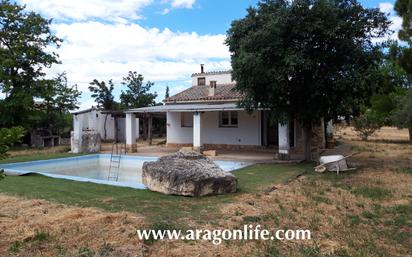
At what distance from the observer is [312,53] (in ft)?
43.9

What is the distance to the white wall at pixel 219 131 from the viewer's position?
67.9 ft

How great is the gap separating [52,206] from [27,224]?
124 cm

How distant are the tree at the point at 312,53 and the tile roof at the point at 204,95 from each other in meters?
7.46

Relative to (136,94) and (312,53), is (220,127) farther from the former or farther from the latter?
(136,94)

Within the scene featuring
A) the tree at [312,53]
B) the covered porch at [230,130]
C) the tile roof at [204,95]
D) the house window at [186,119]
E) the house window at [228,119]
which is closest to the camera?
the tree at [312,53]

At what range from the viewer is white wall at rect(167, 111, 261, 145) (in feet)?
67.9

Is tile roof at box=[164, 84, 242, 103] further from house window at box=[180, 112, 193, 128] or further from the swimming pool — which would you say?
the swimming pool

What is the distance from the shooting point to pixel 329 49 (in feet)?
43.5

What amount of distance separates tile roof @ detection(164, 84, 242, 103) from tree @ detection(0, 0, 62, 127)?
8.43 metres

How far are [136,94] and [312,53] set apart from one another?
84.2 ft

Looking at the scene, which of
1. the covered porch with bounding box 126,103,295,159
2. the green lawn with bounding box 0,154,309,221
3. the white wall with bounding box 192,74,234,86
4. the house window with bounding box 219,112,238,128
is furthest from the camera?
the white wall with bounding box 192,74,234,86

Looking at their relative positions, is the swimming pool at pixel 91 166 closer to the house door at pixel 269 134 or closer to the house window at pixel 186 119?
the house window at pixel 186 119

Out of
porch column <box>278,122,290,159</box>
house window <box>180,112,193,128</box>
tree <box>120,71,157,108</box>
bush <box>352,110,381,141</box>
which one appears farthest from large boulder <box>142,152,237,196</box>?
tree <box>120,71,157,108</box>

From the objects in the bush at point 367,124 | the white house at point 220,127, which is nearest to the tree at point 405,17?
the white house at point 220,127
